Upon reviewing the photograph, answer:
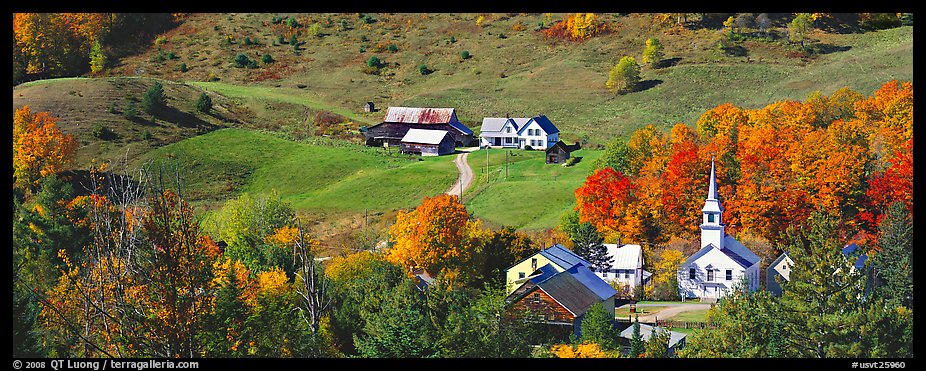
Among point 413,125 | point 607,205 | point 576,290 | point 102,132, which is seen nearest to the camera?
point 576,290

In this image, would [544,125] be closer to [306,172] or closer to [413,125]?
[413,125]

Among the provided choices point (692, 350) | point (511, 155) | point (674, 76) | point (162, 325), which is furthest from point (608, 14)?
point (162, 325)

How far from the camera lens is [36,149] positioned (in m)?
87.4

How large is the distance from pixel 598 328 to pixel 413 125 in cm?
6501

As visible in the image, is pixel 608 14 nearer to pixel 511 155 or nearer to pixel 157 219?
pixel 511 155

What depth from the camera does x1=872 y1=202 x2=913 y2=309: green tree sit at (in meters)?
54.4

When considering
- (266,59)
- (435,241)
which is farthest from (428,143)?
(435,241)

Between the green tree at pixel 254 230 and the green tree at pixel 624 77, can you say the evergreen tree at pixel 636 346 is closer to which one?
the green tree at pixel 254 230

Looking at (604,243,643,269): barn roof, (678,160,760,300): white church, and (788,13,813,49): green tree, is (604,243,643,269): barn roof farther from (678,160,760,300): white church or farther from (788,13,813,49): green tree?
(788,13,813,49): green tree

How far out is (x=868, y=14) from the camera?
13712 cm

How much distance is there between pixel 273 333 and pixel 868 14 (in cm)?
11306

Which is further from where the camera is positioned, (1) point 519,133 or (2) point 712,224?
(1) point 519,133

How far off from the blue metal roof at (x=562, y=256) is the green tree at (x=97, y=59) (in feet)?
293

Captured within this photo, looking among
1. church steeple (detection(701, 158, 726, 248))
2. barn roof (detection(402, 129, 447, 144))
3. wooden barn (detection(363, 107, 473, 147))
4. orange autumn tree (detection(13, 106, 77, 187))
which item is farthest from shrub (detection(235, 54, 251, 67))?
church steeple (detection(701, 158, 726, 248))
